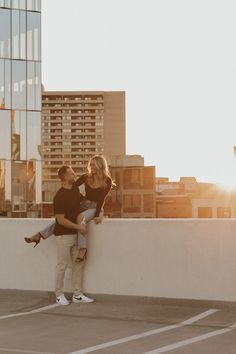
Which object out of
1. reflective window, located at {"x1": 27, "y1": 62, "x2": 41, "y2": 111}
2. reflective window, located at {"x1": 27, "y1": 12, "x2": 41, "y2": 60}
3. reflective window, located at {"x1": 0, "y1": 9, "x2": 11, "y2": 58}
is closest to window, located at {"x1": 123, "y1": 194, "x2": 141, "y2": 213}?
reflective window, located at {"x1": 27, "y1": 12, "x2": 41, "y2": 60}

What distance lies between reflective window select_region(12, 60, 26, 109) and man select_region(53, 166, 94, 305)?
128ft

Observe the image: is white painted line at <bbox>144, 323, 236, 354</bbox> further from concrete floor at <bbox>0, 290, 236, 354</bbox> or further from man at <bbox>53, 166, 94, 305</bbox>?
man at <bbox>53, 166, 94, 305</bbox>

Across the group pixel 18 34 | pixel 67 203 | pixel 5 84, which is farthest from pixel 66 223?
pixel 18 34

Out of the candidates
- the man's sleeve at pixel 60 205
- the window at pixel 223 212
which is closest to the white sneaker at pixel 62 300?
the man's sleeve at pixel 60 205

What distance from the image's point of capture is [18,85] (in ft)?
159

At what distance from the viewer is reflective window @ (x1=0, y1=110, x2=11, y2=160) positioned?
47.7 meters

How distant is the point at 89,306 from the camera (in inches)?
398

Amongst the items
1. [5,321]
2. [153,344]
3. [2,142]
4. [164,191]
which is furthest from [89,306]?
[164,191]

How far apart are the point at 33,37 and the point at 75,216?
136 ft

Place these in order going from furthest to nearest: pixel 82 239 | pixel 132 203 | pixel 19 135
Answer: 1. pixel 132 203
2. pixel 19 135
3. pixel 82 239

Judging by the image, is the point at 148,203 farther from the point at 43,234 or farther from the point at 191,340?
the point at 191,340

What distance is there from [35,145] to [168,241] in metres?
40.0

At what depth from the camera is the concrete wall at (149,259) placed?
32.2 feet

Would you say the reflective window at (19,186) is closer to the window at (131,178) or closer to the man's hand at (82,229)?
the man's hand at (82,229)
